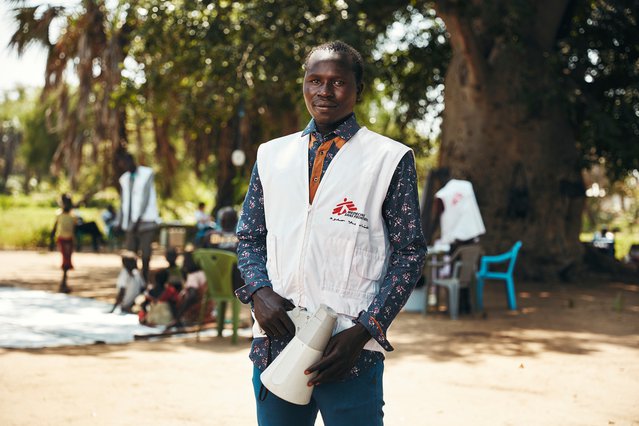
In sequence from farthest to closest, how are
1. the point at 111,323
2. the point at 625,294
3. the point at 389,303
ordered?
the point at 625,294
the point at 111,323
the point at 389,303

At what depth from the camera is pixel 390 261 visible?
240 cm

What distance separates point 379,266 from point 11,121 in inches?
3406

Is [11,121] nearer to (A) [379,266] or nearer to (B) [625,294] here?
(B) [625,294]

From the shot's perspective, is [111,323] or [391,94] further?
[391,94]

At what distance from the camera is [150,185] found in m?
10.6

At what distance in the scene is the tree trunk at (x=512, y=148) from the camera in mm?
14844

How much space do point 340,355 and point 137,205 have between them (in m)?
8.69

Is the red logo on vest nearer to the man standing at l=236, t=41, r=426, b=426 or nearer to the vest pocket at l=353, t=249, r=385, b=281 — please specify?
the man standing at l=236, t=41, r=426, b=426

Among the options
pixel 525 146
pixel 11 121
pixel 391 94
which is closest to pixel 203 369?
pixel 525 146

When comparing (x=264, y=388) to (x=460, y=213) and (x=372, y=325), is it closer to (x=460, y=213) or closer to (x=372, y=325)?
(x=372, y=325)

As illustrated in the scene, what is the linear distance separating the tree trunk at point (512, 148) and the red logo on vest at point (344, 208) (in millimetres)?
12579

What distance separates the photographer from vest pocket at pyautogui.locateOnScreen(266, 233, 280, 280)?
7.98 ft

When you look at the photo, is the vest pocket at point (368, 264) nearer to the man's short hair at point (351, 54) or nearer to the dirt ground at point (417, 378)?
the man's short hair at point (351, 54)

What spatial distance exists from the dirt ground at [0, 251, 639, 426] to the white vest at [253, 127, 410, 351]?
9.69 feet
